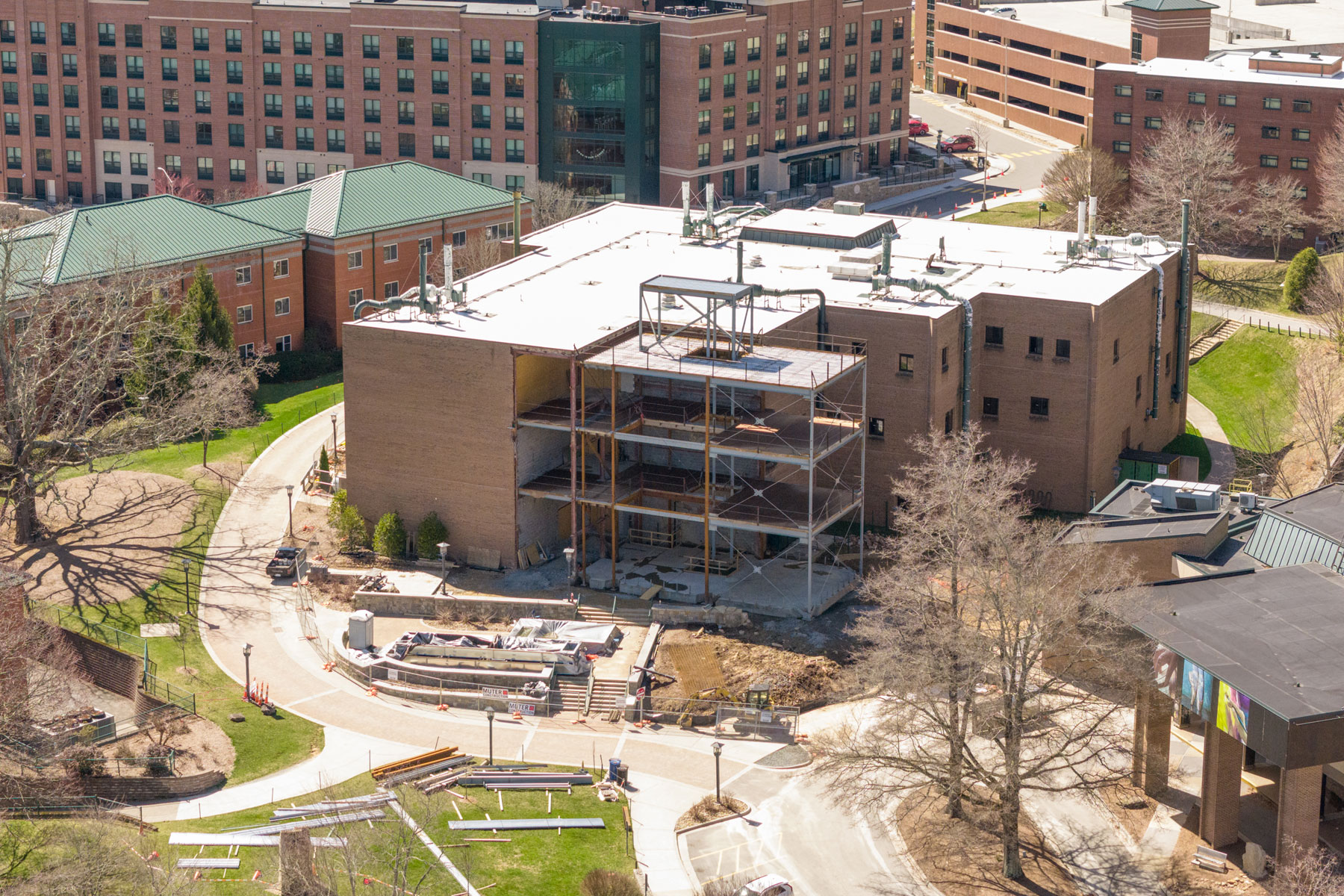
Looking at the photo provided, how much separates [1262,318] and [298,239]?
220 feet

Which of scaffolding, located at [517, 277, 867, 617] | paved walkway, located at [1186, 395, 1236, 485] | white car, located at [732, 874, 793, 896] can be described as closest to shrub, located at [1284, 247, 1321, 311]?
paved walkway, located at [1186, 395, 1236, 485]

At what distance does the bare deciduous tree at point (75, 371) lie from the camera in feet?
337

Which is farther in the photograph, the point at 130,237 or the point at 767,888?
the point at 130,237

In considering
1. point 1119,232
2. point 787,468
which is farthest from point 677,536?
point 1119,232

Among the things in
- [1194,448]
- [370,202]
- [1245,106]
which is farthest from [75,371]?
[1245,106]

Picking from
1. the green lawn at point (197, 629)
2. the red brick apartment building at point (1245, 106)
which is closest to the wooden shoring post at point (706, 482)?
the green lawn at point (197, 629)

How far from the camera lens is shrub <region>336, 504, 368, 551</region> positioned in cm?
10344

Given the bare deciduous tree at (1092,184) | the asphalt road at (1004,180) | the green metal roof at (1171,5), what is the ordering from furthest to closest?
the green metal roof at (1171,5) < the asphalt road at (1004,180) < the bare deciduous tree at (1092,184)

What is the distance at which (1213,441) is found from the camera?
122 meters

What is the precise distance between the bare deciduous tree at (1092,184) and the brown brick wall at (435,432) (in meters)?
67.6

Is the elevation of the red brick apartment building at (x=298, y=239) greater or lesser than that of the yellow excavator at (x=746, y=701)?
greater

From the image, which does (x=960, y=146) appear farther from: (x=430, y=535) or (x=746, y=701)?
(x=746, y=701)

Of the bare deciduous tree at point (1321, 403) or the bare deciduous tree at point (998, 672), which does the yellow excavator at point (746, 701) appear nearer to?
the bare deciduous tree at point (998, 672)

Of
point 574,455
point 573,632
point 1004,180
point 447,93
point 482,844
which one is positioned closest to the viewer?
point 482,844
